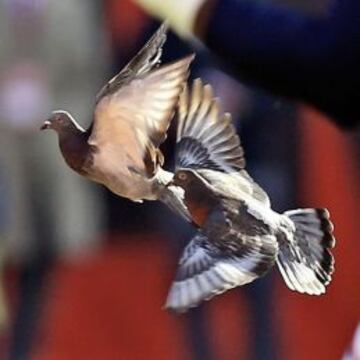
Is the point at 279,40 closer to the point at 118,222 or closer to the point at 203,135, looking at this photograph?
the point at 203,135

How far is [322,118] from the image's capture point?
1.15 meters

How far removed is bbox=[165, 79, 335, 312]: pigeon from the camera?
1.06 metres

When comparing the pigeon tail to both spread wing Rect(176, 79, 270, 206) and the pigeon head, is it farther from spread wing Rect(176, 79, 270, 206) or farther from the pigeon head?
the pigeon head

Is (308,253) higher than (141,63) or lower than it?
lower

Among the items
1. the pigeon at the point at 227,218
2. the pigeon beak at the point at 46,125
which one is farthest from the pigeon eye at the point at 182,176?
the pigeon beak at the point at 46,125

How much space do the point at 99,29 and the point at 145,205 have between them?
0.14 metres

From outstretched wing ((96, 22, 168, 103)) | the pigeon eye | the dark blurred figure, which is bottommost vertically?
the pigeon eye

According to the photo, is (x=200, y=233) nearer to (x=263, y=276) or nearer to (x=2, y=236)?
(x=263, y=276)

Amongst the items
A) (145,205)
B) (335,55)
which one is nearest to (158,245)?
(145,205)

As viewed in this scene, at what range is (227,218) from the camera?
1.06 meters

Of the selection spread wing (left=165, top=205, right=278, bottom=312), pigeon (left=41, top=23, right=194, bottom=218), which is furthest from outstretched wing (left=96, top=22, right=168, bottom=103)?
spread wing (left=165, top=205, right=278, bottom=312)

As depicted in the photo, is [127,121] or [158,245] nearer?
[127,121]

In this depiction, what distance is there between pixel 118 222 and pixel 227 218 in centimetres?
14

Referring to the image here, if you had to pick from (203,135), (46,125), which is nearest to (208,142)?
(203,135)
